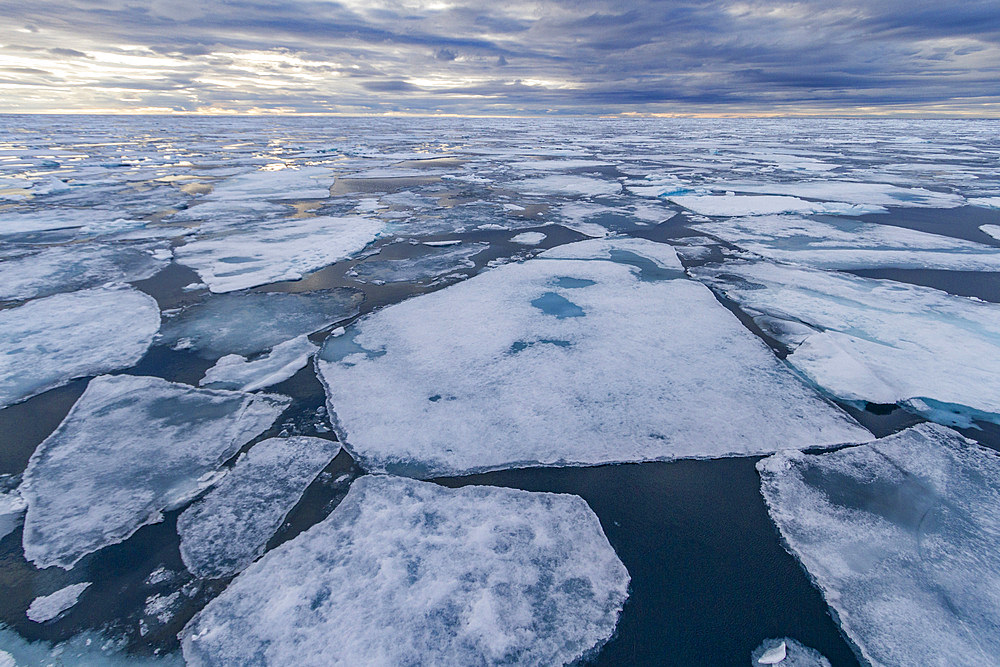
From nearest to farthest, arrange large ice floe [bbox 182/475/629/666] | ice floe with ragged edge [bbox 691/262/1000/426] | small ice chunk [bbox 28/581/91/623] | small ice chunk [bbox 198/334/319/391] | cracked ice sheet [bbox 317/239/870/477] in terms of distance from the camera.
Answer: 1. large ice floe [bbox 182/475/629/666]
2. small ice chunk [bbox 28/581/91/623]
3. cracked ice sheet [bbox 317/239/870/477]
4. ice floe with ragged edge [bbox 691/262/1000/426]
5. small ice chunk [bbox 198/334/319/391]

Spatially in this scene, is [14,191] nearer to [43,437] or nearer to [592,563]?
[43,437]

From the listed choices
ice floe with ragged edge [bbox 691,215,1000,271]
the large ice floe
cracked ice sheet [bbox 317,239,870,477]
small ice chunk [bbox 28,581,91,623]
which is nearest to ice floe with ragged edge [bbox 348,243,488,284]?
cracked ice sheet [bbox 317,239,870,477]

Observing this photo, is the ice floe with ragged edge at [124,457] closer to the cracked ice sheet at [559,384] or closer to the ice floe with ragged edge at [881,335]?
the cracked ice sheet at [559,384]

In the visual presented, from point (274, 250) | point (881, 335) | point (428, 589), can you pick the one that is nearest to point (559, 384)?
point (428, 589)

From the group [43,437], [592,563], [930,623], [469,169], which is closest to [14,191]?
[469,169]

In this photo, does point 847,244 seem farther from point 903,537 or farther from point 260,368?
point 260,368

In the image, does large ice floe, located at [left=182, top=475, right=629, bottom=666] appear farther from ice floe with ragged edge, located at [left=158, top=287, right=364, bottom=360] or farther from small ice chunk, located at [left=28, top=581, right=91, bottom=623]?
ice floe with ragged edge, located at [left=158, top=287, right=364, bottom=360]

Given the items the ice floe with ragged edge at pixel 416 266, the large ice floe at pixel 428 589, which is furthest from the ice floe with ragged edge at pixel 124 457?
the ice floe with ragged edge at pixel 416 266
